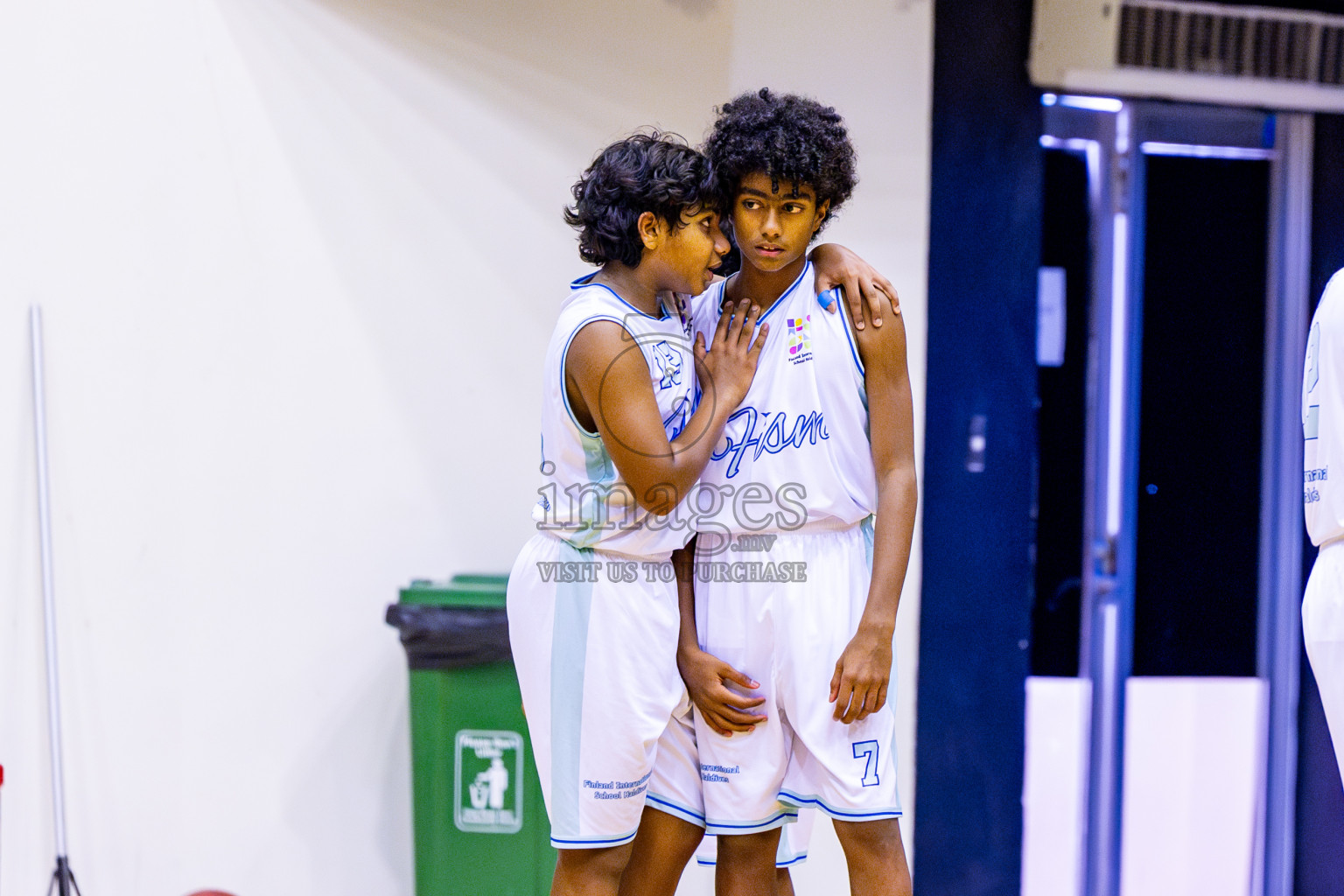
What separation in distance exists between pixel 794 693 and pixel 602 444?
53 cm

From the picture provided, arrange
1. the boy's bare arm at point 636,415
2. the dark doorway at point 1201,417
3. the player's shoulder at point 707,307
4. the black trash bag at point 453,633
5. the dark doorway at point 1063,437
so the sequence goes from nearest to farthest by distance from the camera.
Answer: the boy's bare arm at point 636,415 → the player's shoulder at point 707,307 → the black trash bag at point 453,633 → the dark doorway at point 1063,437 → the dark doorway at point 1201,417

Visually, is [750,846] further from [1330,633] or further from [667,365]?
[1330,633]

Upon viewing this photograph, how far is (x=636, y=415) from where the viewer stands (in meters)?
1.74

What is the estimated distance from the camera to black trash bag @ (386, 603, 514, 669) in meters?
2.46

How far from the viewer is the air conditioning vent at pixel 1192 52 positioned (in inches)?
115

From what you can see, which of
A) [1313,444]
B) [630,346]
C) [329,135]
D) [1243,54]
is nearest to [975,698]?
[1313,444]

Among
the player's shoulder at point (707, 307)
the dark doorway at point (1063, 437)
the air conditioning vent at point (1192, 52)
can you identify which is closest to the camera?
the player's shoulder at point (707, 307)

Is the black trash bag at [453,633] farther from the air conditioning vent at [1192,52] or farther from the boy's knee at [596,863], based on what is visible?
the air conditioning vent at [1192,52]

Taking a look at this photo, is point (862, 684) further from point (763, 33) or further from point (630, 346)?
point (763, 33)

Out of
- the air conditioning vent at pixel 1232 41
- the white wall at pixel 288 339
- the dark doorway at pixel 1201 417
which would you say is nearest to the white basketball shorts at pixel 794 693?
the white wall at pixel 288 339

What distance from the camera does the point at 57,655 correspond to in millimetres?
2621

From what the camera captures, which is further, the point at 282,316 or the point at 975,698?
the point at 975,698

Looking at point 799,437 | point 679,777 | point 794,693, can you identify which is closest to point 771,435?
point 799,437

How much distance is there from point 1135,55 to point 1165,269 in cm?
63
